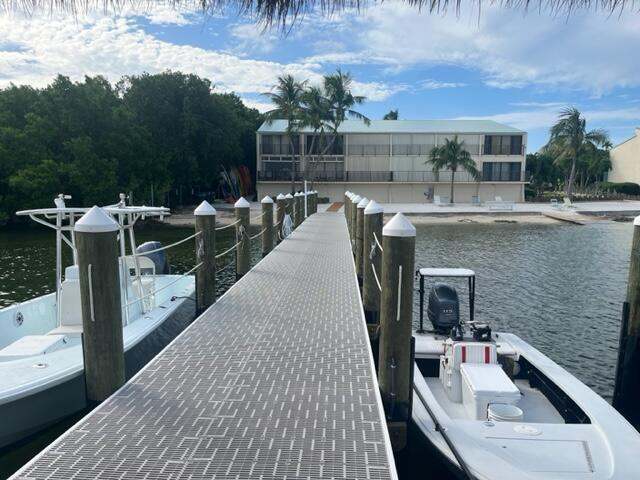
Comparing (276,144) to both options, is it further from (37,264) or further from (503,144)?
(37,264)

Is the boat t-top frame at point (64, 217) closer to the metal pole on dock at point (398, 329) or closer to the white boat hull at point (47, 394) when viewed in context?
the white boat hull at point (47, 394)

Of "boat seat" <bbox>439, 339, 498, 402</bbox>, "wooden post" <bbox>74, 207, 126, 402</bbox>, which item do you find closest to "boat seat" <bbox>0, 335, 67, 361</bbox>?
"wooden post" <bbox>74, 207, 126, 402</bbox>

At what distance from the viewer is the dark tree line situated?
30453 millimetres

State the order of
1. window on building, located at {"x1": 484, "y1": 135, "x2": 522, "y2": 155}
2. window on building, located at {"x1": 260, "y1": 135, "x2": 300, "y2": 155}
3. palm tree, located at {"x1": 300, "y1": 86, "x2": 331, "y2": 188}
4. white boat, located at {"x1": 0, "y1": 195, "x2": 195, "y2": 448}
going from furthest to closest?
window on building, located at {"x1": 260, "y1": 135, "x2": 300, "y2": 155}, window on building, located at {"x1": 484, "y1": 135, "x2": 522, "y2": 155}, palm tree, located at {"x1": 300, "y1": 86, "x2": 331, "y2": 188}, white boat, located at {"x1": 0, "y1": 195, "x2": 195, "y2": 448}

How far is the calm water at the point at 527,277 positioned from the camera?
10195 millimetres

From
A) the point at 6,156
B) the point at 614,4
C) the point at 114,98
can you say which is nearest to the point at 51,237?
the point at 6,156

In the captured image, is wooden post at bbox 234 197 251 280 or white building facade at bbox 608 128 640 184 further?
white building facade at bbox 608 128 640 184

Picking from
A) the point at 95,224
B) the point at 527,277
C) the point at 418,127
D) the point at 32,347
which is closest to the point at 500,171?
the point at 418,127

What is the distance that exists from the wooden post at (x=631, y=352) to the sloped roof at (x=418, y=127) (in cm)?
4517

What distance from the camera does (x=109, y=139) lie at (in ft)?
113

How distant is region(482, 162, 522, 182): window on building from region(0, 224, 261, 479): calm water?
28466 mm

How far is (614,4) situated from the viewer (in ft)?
10.5

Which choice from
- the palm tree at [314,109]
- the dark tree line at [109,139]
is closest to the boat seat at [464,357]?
the dark tree line at [109,139]

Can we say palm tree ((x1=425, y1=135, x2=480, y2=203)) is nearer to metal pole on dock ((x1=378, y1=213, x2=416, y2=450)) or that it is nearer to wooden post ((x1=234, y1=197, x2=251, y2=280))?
wooden post ((x1=234, y1=197, x2=251, y2=280))
